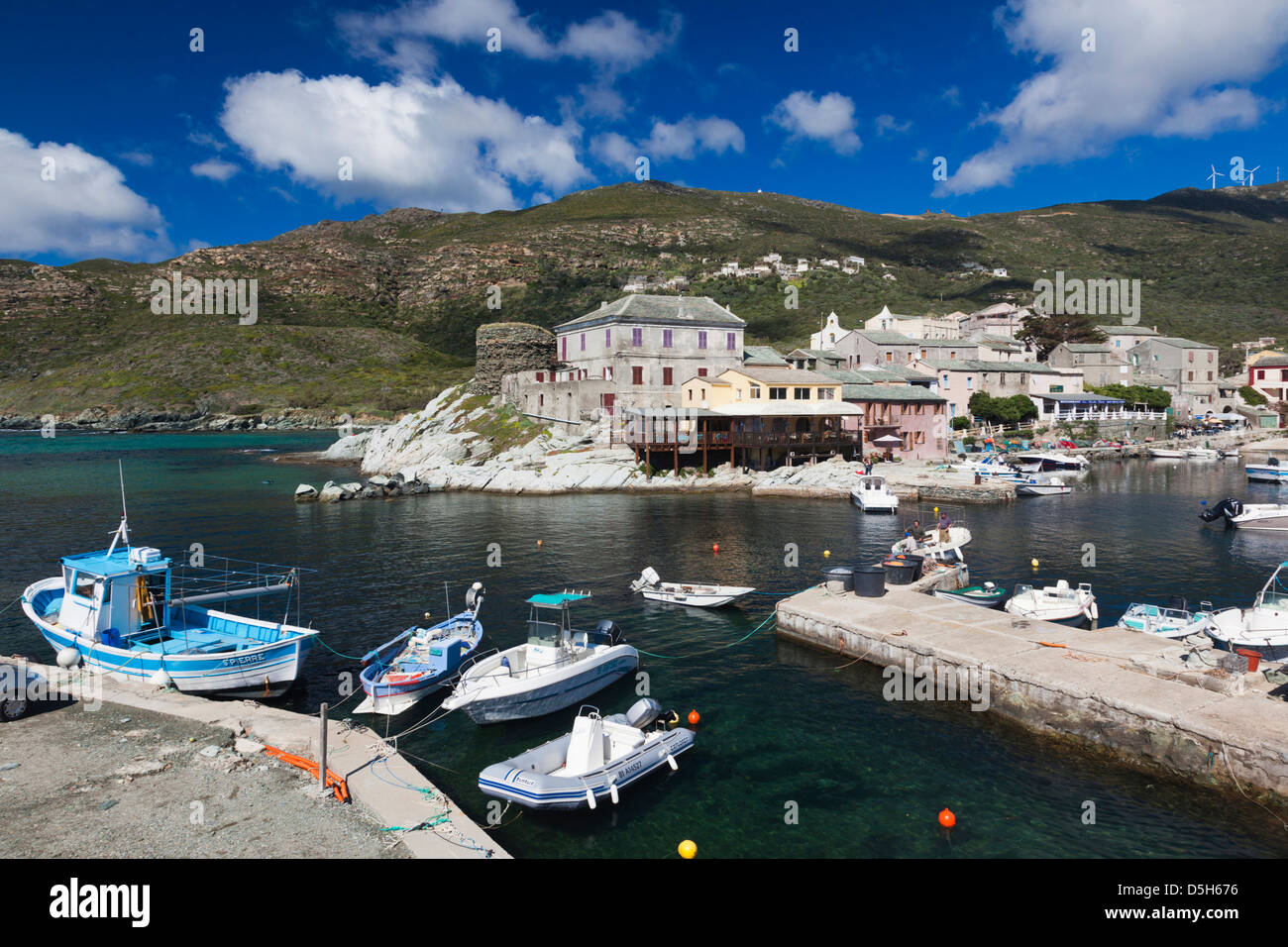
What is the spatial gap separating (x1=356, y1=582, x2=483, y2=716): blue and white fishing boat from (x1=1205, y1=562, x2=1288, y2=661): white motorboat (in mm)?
23749

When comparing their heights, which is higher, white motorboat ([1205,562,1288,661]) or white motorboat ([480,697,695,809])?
white motorboat ([1205,562,1288,661])

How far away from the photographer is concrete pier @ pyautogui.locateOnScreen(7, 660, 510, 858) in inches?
510

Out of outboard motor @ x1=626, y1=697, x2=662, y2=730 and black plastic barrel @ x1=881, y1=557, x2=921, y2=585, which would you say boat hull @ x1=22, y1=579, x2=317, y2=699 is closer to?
outboard motor @ x1=626, y1=697, x2=662, y2=730

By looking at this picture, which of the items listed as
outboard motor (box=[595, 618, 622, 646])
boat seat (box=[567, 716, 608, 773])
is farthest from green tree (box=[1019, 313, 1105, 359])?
boat seat (box=[567, 716, 608, 773])

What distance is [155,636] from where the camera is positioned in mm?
22641

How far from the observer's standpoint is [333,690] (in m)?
22.5

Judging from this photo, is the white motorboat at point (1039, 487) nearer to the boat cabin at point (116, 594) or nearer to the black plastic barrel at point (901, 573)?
the black plastic barrel at point (901, 573)

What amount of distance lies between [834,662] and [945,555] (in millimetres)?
12276

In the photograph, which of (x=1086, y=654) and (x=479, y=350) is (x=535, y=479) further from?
(x=1086, y=654)

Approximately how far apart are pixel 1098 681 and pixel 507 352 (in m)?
71.0

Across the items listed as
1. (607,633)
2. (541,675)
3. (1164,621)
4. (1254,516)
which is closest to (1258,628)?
(1164,621)

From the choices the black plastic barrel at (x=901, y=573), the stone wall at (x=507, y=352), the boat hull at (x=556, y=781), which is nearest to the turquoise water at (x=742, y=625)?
the boat hull at (x=556, y=781)
